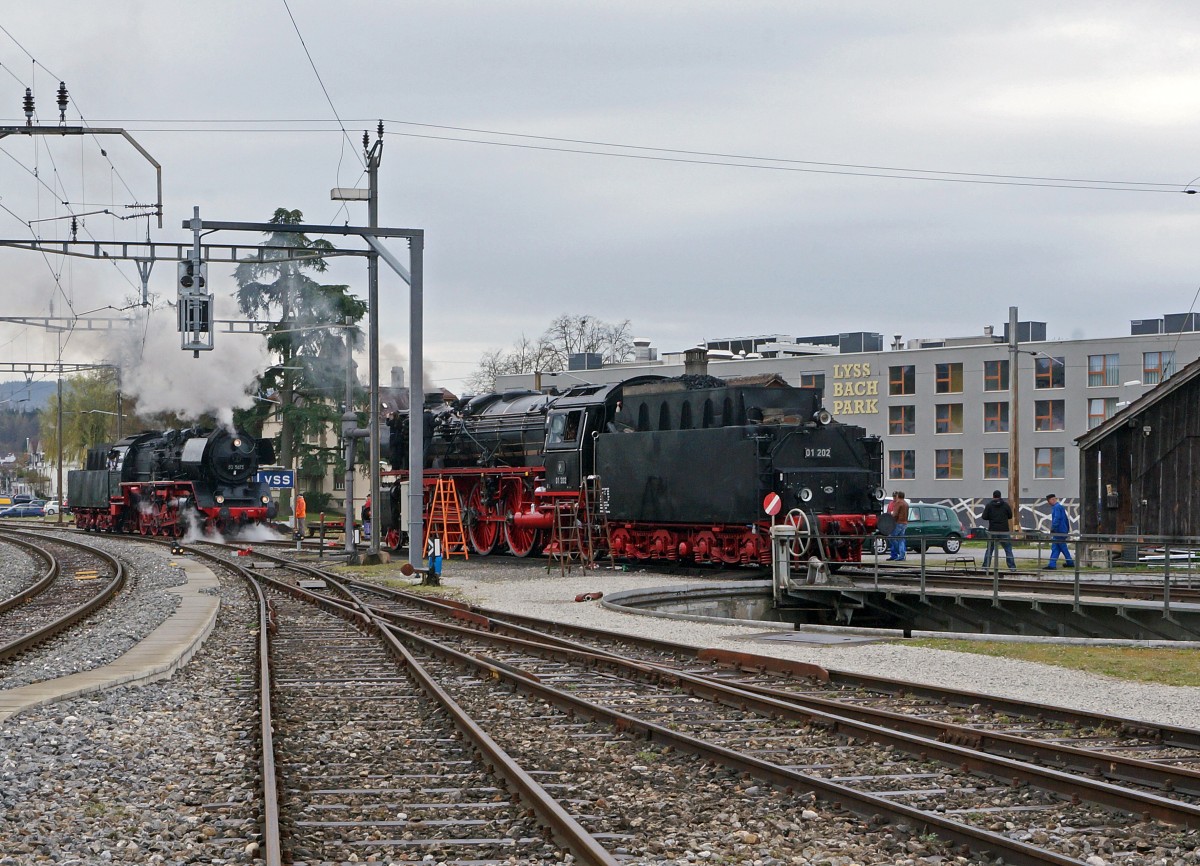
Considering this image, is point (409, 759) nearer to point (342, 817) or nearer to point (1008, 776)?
point (342, 817)

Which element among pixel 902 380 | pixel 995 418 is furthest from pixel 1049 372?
pixel 902 380

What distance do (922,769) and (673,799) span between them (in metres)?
1.71

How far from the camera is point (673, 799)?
7.45 m

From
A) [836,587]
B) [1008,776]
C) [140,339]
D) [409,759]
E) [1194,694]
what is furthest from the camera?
[140,339]

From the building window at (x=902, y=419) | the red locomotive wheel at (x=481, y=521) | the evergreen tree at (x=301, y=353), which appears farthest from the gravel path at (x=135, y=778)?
the building window at (x=902, y=419)

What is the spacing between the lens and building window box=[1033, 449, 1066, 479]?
59.2m

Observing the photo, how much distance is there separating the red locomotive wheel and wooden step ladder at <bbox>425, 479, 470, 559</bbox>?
0.29 meters

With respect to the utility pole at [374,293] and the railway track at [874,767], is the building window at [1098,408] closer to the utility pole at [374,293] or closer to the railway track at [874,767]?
the utility pole at [374,293]

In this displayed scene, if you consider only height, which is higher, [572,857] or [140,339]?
[140,339]

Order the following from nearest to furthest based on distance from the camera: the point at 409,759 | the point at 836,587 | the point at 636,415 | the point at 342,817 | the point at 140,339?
the point at 342,817 < the point at 409,759 < the point at 836,587 < the point at 636,415 < the point at 140,339

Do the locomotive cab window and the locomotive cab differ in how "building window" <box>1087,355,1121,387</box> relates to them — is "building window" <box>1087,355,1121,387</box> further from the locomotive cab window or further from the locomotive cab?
the locomotive cab window

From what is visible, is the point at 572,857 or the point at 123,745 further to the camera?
the point at 123,745

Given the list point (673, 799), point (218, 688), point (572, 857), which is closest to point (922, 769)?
point (673, 799)

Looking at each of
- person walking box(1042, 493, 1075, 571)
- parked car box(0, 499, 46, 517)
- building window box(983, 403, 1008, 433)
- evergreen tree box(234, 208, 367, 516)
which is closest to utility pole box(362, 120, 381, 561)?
person walking box(1042, 493, 1075, 571)
